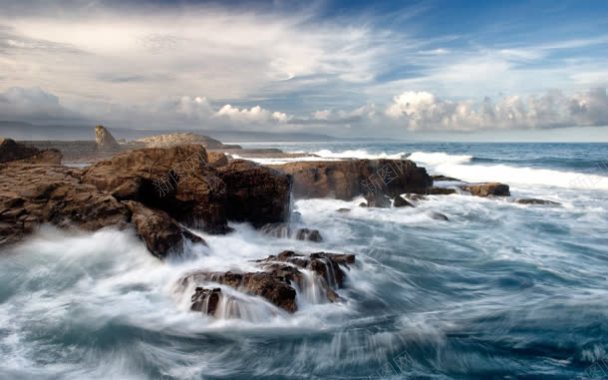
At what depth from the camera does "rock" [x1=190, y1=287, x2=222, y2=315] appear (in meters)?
7.33

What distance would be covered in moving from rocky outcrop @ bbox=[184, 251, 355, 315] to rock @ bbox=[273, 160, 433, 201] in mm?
10326

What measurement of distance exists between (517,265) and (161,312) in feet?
29.2

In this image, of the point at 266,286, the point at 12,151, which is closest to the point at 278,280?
the point at 266,286

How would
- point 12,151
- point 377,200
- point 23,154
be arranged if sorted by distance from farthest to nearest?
1. point 23,154
2. point 377,200
3. point 12,151

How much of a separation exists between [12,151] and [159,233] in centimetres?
1298

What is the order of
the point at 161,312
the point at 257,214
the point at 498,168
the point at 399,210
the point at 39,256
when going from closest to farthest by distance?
the point at 161,312
the point at 39,256
the point at 257,214
the point at 399,210
the point at 498,168

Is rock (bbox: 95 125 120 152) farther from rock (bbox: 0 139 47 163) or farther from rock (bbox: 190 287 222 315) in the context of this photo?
rock (bbox: 190 287 222 315)

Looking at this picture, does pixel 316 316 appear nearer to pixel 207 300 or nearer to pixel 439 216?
pixel 207 300

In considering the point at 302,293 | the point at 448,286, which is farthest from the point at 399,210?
the point at 302,293

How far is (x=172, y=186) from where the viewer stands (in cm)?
1180

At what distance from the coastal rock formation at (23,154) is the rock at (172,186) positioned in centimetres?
818

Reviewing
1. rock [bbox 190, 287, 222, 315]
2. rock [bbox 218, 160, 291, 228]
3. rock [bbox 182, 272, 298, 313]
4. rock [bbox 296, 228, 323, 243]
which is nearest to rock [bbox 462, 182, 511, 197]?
rock [bbox 296, 228, 323, 243]

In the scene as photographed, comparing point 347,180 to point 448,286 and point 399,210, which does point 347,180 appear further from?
point 448,286

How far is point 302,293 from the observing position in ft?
26.0
